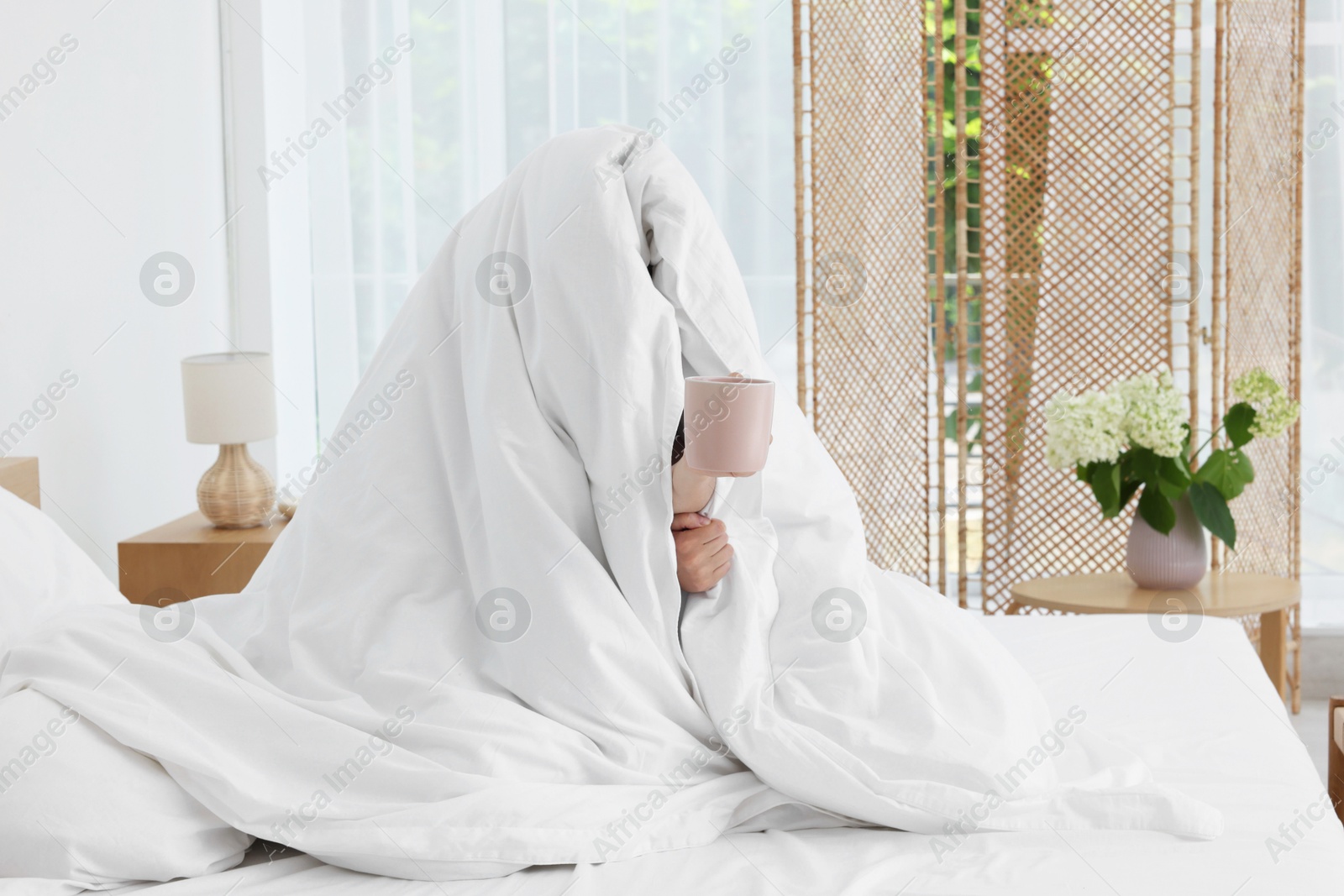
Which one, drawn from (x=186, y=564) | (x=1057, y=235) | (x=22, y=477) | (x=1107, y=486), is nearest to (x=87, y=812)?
(x=22, y=477)

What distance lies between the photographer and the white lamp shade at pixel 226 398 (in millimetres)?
2758

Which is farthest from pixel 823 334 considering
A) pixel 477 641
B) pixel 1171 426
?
pixel 477 641

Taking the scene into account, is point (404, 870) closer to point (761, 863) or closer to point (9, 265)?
point (761, 863)

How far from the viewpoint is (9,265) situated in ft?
7.96

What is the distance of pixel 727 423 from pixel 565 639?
0.97 feet

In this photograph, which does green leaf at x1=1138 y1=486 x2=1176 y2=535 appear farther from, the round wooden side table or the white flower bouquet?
the round wooden side table

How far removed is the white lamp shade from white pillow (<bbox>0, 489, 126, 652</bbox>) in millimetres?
904

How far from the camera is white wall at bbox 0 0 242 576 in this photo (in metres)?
2.48

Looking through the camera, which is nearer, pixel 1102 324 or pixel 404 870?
pixel 404 870

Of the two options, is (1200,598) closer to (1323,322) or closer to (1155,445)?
(1155,445)

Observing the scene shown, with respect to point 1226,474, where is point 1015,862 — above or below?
below

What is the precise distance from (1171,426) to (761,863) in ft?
6.04

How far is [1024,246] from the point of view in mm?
3096

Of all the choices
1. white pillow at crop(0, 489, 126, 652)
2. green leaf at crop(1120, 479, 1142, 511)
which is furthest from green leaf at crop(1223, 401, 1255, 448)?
white pillow at crop(0, 489, 126, 652)
